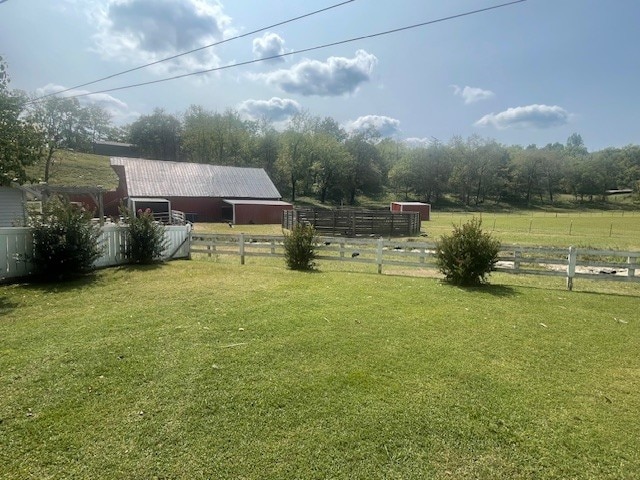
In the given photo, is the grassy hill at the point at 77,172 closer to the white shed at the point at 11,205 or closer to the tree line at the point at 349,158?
the tree line at the point at 349,158

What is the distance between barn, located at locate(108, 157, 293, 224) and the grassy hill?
42.4 ft

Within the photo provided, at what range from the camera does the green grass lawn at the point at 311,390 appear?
2.57 meters

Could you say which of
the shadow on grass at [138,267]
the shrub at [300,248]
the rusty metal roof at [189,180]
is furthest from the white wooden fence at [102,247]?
the rusty metal roof at [189,180]

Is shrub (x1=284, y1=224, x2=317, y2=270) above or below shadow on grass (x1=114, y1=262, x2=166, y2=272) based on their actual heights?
above

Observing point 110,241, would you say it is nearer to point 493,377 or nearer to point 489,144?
point 493,377

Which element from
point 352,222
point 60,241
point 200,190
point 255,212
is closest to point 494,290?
point 60,241

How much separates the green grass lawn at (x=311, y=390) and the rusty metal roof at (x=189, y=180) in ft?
87.4

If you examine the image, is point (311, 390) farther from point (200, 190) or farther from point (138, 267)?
point (200, 190)

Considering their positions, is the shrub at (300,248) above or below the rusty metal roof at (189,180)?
below

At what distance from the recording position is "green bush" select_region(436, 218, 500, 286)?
8.60m

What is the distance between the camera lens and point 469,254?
8.56 meters

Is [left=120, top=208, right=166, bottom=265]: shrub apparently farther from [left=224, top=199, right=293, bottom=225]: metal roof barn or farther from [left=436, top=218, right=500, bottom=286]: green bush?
[left=224, top=199, right=293, bottom=225]: metal roof barn

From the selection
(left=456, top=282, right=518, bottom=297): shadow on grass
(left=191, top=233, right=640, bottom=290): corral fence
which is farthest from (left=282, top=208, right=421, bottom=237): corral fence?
(left=456, top=282, right=518, bottom=297): shadow on grass

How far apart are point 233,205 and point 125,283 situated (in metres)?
24.0
